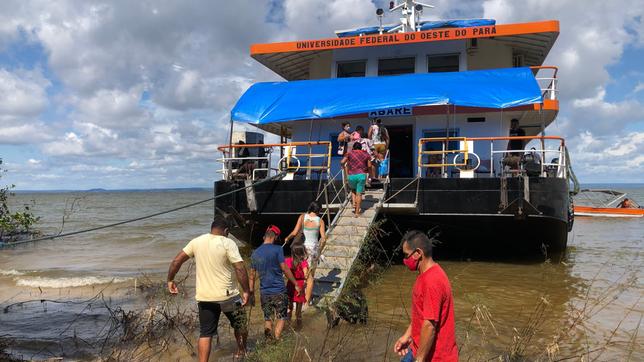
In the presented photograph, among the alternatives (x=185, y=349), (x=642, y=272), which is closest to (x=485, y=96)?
(x=642, y=272)

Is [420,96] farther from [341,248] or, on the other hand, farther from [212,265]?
[212,265]

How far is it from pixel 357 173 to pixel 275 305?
4347 mm

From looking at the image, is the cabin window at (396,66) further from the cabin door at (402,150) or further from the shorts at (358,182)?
the shorts at (358,182)

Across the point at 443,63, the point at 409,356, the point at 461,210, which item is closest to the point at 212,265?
the point at 409,356

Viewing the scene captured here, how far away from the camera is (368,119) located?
13.2 metres

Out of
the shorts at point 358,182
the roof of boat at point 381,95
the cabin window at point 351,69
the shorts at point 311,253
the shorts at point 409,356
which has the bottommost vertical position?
the shorts at point 409,356

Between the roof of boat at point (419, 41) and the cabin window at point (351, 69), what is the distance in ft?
2.22

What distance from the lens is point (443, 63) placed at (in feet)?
45.6

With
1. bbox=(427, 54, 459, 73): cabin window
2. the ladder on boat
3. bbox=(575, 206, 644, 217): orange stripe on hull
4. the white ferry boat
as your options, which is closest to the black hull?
the white ferry boat

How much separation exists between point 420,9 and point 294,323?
577 inches

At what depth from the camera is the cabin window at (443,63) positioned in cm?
1384

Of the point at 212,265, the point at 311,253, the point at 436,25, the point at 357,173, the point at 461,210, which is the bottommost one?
the point at 311,253

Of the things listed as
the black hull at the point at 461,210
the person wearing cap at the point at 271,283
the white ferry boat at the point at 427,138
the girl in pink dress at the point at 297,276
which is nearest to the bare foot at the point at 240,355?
the person wearing cap at the point at 271,283

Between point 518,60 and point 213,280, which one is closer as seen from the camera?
point 213,280
